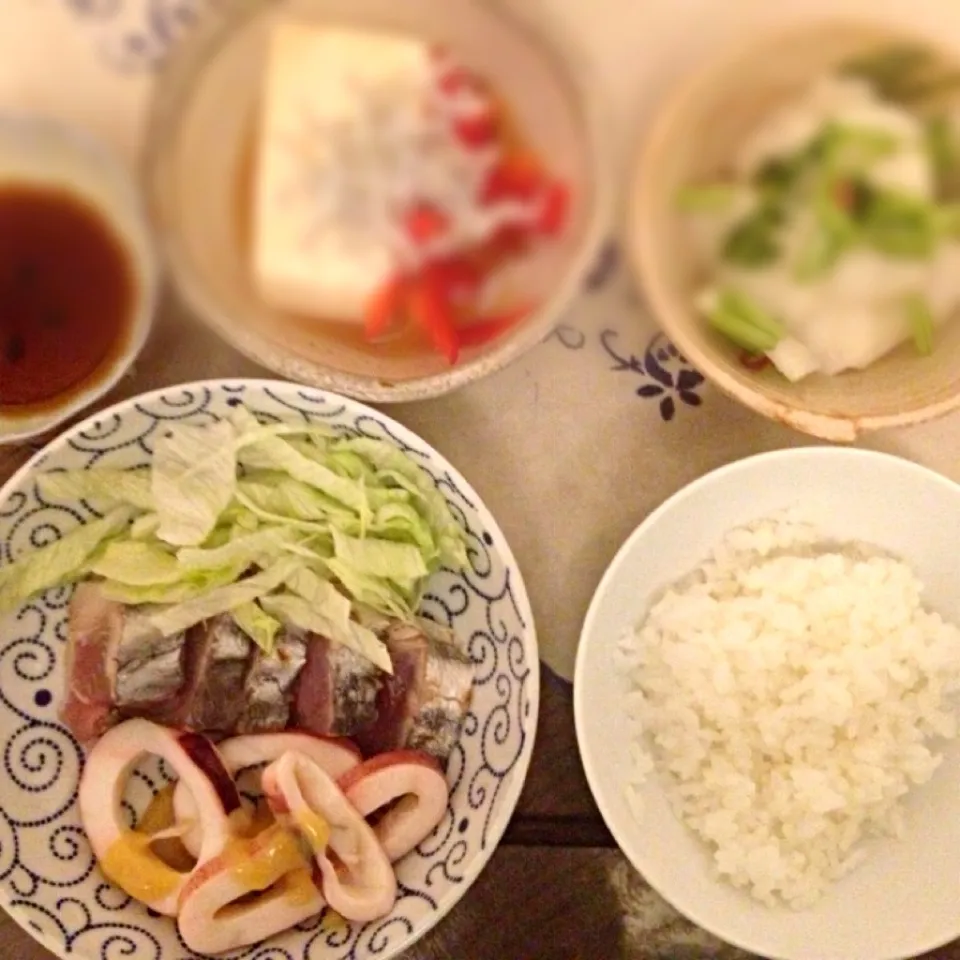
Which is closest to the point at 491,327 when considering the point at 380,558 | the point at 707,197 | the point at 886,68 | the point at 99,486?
the point at 707,197

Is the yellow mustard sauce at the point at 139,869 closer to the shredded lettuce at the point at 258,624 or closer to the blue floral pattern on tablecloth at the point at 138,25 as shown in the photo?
the shredded lettuce at the point at 258,624

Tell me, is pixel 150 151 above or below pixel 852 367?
above

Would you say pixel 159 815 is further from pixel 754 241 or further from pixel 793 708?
pixel 754 241

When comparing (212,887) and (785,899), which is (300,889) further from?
(785,899)

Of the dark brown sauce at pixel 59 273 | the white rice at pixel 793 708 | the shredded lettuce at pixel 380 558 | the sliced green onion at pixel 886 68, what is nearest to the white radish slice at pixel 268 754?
the shredded lettuce at pixel 380 558

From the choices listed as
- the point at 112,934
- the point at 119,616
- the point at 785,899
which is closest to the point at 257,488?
the point at 119,616

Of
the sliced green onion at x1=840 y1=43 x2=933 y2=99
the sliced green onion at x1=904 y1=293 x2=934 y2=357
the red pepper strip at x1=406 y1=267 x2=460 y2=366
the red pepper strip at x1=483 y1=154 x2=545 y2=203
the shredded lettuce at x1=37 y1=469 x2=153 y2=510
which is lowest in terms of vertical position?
the shredded lettuce at x1=37 y1=469 x2=153 y2=510

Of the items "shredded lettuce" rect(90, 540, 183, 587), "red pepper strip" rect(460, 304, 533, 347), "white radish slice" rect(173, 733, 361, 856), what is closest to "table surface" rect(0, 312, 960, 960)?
"white radish slice" rect(173, 733, 361, 856)

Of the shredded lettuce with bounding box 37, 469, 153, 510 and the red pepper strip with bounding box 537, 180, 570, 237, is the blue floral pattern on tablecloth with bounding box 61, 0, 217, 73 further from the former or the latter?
the shredded lettuce with bounding box 37, 469, 153, 510
